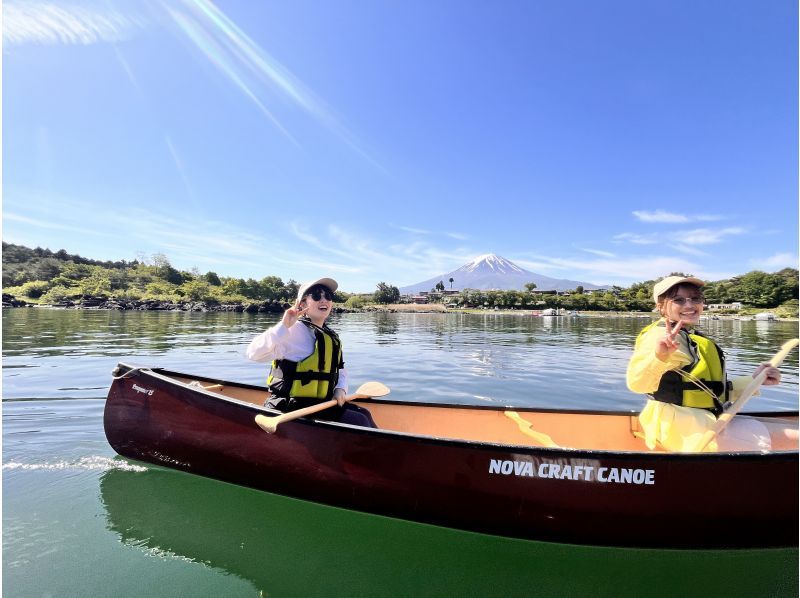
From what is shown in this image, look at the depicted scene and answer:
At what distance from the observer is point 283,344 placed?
3.51m

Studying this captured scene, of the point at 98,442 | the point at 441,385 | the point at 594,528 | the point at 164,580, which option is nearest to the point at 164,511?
the point at 164,580

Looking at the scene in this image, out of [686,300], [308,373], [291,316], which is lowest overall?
[308,373]

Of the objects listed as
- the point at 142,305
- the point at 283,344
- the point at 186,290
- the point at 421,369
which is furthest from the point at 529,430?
the point at 186,290

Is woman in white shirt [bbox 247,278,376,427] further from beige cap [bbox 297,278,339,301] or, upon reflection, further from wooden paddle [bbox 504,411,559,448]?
wooden paddle [bbox 504,411,559,448]

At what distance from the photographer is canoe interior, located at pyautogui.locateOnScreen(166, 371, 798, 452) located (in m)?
4.38

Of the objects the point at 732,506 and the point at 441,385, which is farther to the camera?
the point at 441,385

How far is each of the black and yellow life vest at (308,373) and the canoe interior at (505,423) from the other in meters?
0.99

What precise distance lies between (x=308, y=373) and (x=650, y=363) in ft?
8.93

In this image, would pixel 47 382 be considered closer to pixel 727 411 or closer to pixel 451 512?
pixel 451 512

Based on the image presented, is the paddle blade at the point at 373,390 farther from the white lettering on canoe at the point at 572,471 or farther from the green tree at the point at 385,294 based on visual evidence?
the green tree at the point at 385,294

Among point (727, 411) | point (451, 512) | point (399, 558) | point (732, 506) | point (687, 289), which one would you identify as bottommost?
point (399, 558)

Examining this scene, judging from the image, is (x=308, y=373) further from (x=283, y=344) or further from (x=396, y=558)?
(x=396, y=558)

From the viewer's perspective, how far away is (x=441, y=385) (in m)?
9.22

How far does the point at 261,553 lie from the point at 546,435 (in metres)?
2.94
